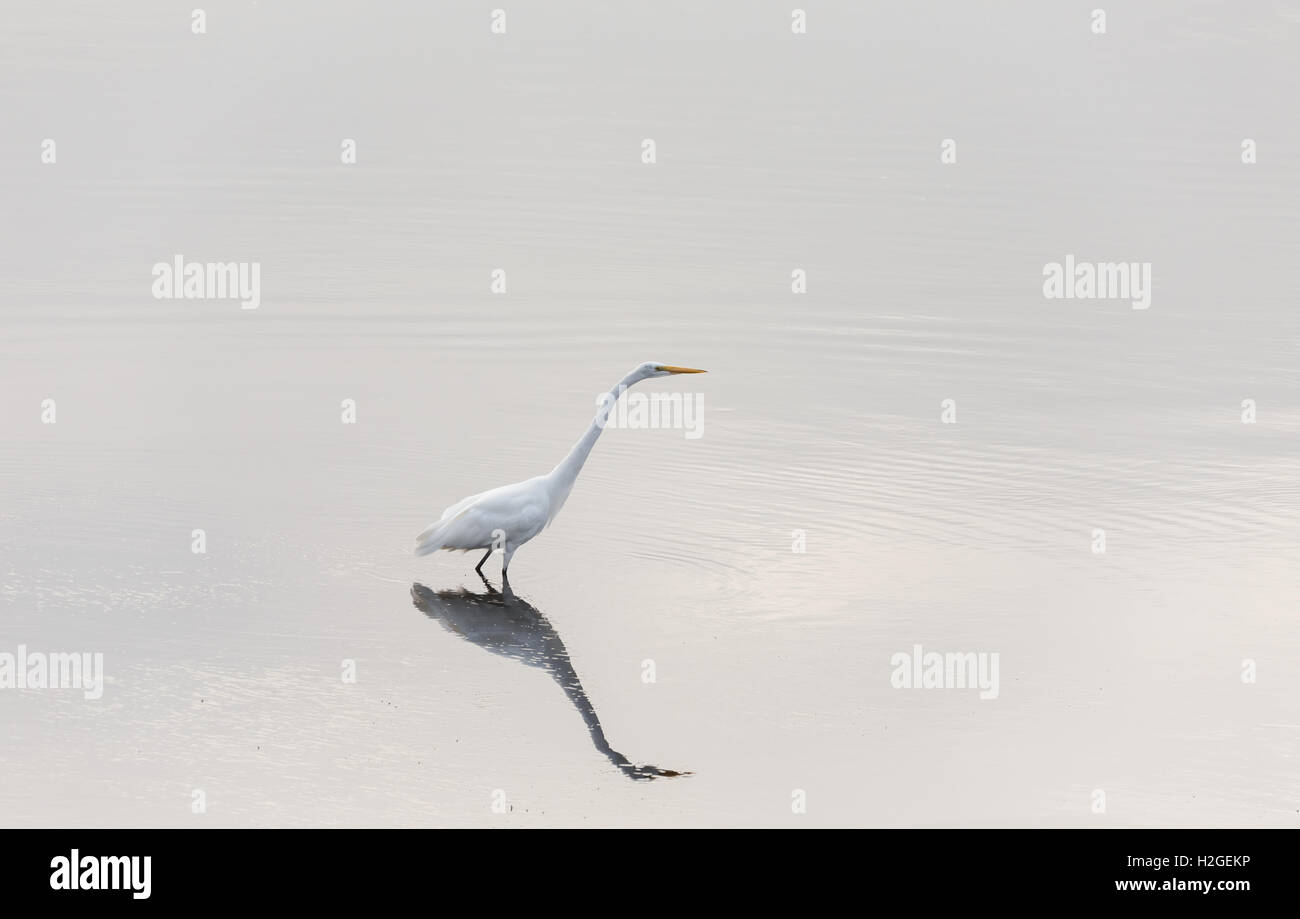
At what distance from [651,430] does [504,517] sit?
438 cm

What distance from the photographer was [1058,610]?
44.3 feet

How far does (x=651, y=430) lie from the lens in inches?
682

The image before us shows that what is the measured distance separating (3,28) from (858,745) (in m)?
26.0

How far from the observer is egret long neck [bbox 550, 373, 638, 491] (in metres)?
13.5

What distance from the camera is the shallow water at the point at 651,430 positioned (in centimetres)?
1096

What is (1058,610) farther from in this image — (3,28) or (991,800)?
(3,28)

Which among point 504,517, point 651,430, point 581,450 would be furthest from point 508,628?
point 651,430

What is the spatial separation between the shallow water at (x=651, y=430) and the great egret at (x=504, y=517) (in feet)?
1.28

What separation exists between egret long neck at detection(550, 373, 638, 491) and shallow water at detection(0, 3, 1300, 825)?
701mm

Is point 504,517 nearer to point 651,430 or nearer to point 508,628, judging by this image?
point 508,628

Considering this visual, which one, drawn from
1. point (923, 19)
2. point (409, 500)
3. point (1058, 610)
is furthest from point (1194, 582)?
point (923, 19)

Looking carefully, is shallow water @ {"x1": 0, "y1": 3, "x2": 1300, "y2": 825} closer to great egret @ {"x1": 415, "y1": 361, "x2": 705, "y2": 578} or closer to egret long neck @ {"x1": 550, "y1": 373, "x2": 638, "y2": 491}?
great egret @ {"x1": 415, "y1": 361, "x2": 705, "y2": 578}

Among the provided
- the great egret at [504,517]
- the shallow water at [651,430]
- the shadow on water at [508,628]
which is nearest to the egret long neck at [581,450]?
Result: the great egret at [504,517]

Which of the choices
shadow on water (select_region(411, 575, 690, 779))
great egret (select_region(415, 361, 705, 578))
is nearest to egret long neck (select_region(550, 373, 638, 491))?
great egret (select_region(415, 361, 705, 578))
